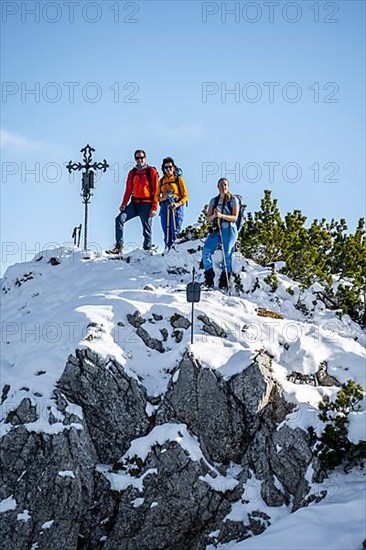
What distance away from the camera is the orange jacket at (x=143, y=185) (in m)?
16.2

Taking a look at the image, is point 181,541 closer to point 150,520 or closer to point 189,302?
point 150,520

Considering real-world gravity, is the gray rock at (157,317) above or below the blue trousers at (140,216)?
below

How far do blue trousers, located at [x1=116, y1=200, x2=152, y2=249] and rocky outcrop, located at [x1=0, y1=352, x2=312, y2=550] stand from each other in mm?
5977

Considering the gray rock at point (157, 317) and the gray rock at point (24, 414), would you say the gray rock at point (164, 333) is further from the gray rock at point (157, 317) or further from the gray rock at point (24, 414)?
the gray rock at point (24, 414)

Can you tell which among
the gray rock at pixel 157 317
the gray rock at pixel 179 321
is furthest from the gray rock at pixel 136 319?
the gray rock at pixel 179 321

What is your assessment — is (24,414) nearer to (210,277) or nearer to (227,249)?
(210,277)

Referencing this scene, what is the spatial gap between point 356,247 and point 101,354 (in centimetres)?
699

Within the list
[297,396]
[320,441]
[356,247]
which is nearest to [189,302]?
[297,396]

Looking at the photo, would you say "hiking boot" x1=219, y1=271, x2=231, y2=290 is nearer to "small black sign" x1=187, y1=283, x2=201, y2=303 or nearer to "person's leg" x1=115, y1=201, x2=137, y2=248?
"small black sign" x1=187, y1=283, x2=201, y2=303

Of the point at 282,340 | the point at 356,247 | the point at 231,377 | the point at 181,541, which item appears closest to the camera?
the point at 181,541

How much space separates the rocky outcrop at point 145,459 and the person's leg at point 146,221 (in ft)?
19.6

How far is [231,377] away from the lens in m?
10.9

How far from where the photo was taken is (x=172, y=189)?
635 inches

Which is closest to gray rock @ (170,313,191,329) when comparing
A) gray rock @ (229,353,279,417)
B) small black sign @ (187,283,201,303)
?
small black sign @ (187,283,201,303)
